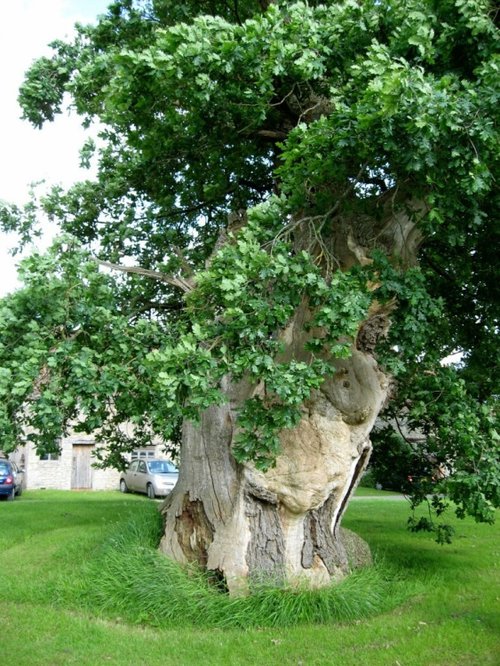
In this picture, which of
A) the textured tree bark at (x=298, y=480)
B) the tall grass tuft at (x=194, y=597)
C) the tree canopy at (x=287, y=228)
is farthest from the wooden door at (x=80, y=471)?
the tall grass tuft at (x=194, y=597)

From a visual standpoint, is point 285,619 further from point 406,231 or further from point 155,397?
point 406,231

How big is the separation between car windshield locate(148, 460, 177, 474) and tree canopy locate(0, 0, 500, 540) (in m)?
14.9

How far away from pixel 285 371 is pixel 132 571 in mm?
3715

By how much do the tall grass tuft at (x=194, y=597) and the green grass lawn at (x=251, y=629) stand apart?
101mm

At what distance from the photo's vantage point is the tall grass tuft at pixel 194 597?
7.84 m

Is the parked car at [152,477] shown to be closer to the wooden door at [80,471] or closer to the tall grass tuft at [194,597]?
the wooden door at [80,471]

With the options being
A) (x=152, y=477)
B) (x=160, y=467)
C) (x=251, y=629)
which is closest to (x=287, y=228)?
(x=251, y=629)

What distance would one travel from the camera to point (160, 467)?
2573 centimetres

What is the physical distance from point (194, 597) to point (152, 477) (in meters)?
17.3

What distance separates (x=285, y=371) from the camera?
21.6ft

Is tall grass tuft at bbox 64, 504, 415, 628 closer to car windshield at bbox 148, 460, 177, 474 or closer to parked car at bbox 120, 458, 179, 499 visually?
parked car at bbox 120, 458, 179, 499

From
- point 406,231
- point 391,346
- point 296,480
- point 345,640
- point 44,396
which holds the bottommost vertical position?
point 345,640

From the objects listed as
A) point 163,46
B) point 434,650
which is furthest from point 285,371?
point 163,46

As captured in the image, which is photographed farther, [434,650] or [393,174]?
[393,174]
